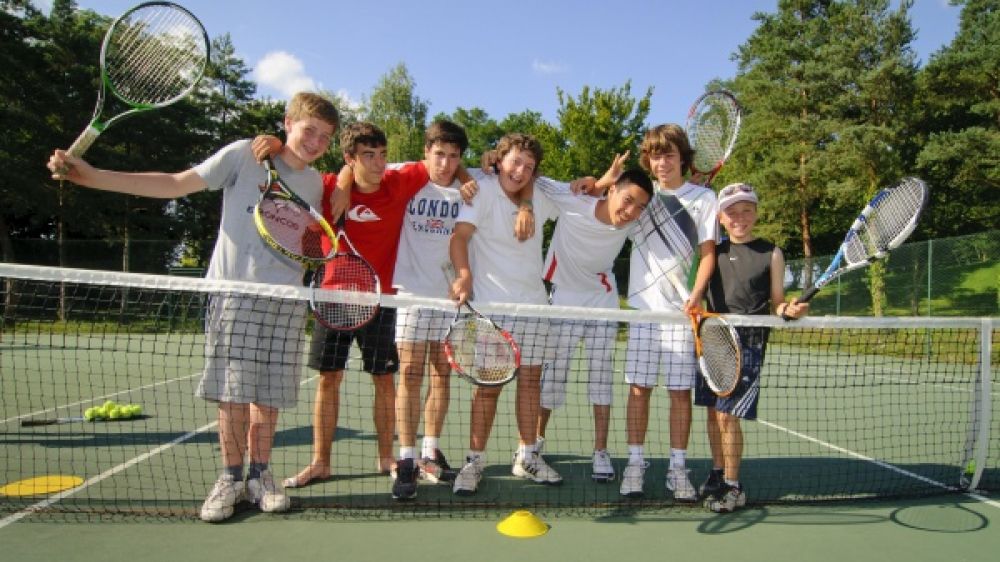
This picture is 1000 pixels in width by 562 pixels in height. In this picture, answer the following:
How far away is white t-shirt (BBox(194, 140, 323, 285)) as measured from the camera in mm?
3160

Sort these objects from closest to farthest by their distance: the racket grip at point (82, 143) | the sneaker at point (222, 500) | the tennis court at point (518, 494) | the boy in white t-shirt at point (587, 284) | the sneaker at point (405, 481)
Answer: the racket grip at point (82, 143), the tennis court at point (518, 494), the sneaker at point (222, 500), the sneaker at point (405, 481), the boy in white t-shirt at point (587, 284)

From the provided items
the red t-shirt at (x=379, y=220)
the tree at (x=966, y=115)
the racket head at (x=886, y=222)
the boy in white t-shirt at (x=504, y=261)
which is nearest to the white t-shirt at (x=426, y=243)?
the red t-shirt at (x=379, y=220)

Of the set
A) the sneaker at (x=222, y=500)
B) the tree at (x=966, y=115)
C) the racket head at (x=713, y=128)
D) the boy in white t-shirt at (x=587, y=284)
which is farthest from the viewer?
the tree at (x=966, y=115)

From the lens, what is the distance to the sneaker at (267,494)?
314cm

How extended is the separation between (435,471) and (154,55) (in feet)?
8.63

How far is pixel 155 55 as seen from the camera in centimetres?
333

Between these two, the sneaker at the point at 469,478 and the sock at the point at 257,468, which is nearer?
the sock at the point at 257,468

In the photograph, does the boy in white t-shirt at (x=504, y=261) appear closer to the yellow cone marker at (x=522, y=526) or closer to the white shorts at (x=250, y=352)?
the yellow cone marker at (x=522, y=526)

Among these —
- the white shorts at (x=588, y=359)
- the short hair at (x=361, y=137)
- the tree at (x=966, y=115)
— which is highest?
the tree at (x=966, y=115)

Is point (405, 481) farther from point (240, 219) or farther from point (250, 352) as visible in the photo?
point (240, 219)

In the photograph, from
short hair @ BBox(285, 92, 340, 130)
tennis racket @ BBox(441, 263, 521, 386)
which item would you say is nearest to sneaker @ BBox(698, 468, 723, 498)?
tennis racket @ BBox(441, 263, 521, 386)

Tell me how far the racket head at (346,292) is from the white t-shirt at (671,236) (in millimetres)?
1523

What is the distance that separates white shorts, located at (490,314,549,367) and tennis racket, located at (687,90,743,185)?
128 cm

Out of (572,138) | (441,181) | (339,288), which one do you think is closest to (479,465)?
(339,288)
